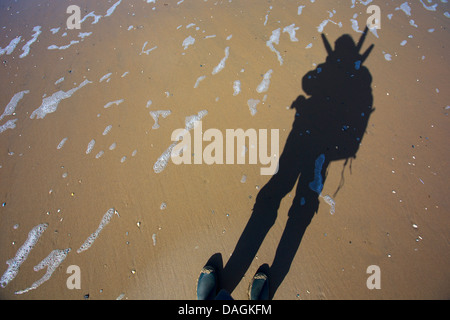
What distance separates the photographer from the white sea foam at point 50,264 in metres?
3.04

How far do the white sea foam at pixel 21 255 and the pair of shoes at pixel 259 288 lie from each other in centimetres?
317

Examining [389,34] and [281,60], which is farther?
[389,34]

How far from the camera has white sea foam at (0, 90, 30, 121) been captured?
4.72m

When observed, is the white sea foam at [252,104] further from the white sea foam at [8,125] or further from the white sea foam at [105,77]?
the white sea foam at [8,125]

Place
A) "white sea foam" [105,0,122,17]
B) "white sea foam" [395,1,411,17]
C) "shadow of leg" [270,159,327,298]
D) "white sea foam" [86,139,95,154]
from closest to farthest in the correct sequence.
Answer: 1. "shadow of leg" [270,159,327,298]
2. "white sea foam" [86,139,95,154]
3. "white sea foam" [395,1,411,17]
4. "white sea foam" [105,0,122,17]

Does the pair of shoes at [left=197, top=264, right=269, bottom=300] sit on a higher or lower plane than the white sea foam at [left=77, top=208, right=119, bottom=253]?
lower

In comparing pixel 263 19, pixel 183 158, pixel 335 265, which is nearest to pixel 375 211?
pixel 335 265

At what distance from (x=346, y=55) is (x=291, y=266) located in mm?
4522

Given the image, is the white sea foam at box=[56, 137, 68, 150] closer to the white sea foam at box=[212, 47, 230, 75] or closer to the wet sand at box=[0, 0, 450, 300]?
the wet sand at box=[0, 0, 450, 300]

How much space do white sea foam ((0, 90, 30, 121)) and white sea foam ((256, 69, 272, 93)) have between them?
5.12 m

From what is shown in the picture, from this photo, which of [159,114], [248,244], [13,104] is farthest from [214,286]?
[13,104]

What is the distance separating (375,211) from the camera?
327 cm

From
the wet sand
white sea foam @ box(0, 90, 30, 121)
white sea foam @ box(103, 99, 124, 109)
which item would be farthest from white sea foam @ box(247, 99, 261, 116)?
white sea foam @ box(0, 90, 30, 121)
